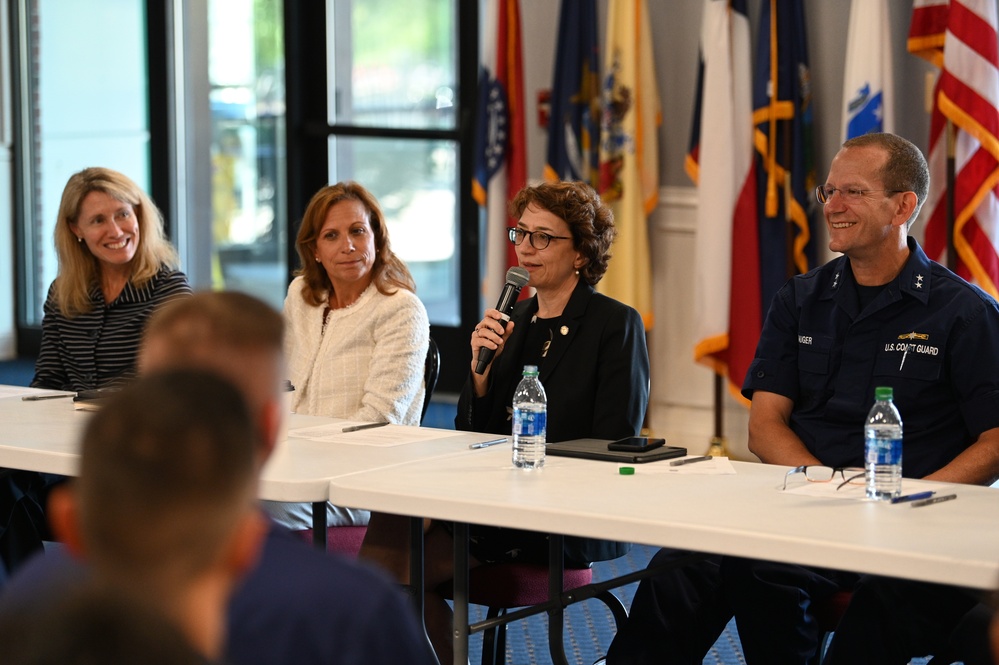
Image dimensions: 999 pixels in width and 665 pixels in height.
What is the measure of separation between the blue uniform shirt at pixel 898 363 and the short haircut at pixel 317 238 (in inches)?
41.2

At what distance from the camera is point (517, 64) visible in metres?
5.85

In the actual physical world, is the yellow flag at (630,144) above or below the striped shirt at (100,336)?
above

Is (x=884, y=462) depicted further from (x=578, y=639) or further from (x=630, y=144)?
(x=630, y=144)

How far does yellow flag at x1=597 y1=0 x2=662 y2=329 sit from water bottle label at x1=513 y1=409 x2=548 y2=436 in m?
2.96

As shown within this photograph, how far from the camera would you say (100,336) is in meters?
3.77

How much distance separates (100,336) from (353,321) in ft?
2.70

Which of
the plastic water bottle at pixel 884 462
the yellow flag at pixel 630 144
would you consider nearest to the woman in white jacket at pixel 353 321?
the plastic water bottle at pixel 884 462

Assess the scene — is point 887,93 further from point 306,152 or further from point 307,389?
point 306,152

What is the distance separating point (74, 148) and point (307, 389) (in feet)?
18.2

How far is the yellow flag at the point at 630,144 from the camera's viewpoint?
546 cm

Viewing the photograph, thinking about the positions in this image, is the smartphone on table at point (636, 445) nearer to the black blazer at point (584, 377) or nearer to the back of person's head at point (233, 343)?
the black blazer at point (584, 377)

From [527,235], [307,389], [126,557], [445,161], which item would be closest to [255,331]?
[126,557]

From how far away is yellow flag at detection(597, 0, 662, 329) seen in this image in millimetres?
5461

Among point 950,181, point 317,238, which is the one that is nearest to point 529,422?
point 317,238
